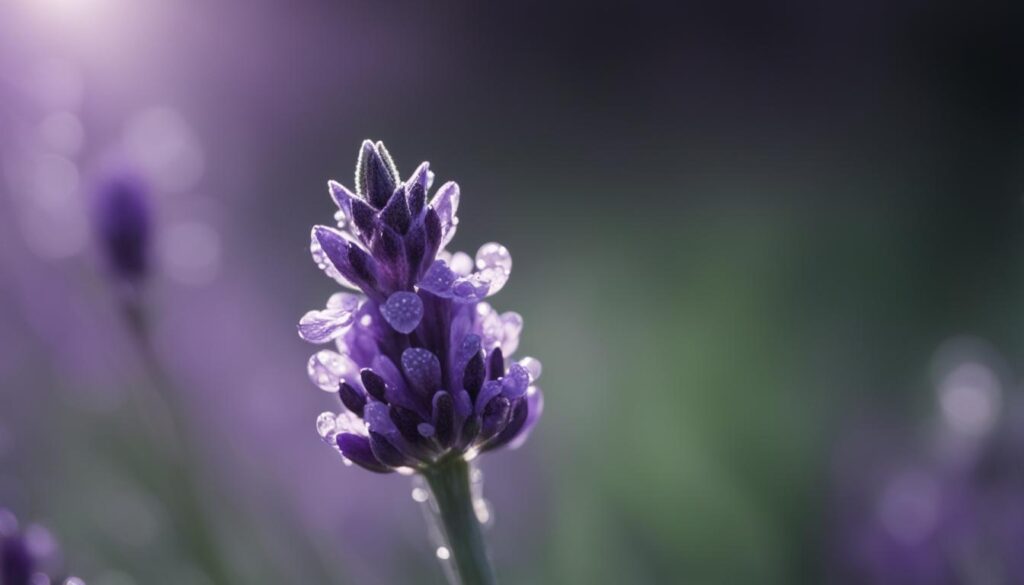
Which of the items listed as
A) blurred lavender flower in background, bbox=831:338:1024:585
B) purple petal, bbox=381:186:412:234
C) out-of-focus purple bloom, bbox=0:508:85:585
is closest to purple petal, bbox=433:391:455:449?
purple petal, bbox=381:186:412:234

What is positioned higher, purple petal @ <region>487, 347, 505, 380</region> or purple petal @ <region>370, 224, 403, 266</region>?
purple petal @ <region>370, 224, 403, 266</region>

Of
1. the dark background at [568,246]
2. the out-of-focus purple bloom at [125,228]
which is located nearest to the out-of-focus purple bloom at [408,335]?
the dark background at [568,246]

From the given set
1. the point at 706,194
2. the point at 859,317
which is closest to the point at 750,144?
the point at 706,194

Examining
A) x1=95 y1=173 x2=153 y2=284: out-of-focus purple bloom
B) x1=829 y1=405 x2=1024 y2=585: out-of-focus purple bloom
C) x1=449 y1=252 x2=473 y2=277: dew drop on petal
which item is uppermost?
x1=95 y1=173 x2=153 y2=284: out-of-focus purple bloom

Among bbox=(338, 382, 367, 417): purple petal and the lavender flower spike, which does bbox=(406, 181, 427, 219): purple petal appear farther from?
bbox=(338, 382, 367, 417): purple petal

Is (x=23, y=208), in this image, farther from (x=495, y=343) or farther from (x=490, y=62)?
(x=490, y=62)

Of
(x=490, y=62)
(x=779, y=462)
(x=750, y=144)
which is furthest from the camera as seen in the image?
(x=490, y=62)

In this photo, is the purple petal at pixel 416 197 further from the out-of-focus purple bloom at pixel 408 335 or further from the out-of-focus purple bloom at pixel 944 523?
the out-of-focus purple bloom at pixel 944 523
